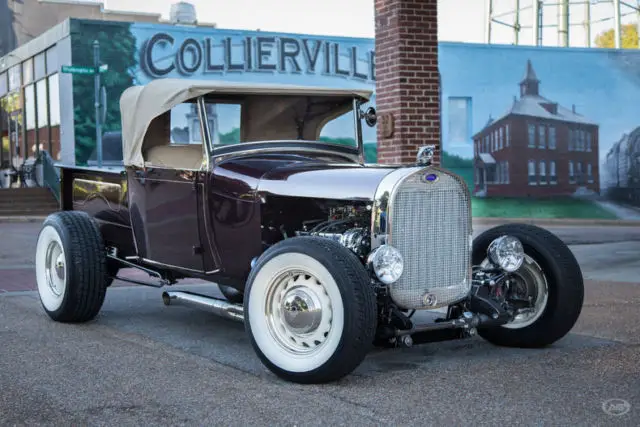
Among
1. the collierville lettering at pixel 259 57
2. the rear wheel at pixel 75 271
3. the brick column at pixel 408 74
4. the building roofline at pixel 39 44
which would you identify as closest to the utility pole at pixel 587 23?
the collierville lettering at pixel 259 57

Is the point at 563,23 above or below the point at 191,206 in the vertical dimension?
above

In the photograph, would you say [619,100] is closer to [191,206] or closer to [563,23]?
[563,23]

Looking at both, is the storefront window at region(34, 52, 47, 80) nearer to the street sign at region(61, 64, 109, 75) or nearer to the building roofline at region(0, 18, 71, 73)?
the building roofline at region(0, 18, 71, 73)

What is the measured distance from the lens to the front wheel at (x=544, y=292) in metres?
6.04

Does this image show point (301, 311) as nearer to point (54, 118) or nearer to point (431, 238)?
point (431, 238)

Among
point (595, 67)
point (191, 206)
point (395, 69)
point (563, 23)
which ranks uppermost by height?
point (563, 23)

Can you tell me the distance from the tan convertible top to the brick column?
9.48 ft

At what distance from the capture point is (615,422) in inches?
167

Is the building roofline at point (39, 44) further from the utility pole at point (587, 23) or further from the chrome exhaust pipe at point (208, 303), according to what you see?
the utility pole at point (587, 23)

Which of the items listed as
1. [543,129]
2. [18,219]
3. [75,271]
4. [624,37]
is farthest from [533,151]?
[624,37]

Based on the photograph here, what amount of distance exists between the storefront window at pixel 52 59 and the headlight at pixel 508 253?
2490cm

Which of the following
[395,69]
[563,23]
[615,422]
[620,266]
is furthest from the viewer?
[563,23]

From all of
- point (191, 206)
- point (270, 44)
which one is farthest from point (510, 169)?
point (191, 206)

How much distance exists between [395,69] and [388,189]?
4.88 m
